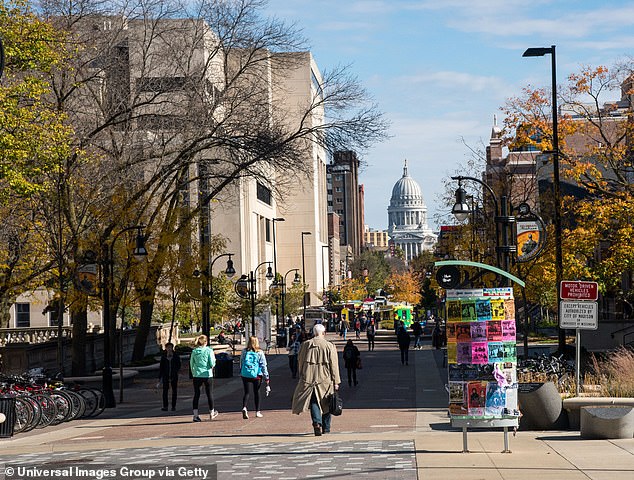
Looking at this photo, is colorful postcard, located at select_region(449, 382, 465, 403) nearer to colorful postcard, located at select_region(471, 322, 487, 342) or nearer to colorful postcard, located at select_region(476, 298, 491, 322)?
colorful postcard, located at select_region(471, 322, 487, 342)

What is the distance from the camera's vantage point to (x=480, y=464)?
14188 mm

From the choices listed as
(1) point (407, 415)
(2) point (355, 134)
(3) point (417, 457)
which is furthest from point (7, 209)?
(3) point (417, 457)

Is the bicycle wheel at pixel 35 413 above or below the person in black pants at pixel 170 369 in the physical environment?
below

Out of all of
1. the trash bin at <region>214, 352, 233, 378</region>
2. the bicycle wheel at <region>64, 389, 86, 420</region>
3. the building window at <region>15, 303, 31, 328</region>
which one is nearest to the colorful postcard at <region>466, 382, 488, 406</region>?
the bicycle wheel at <region>64, 389, 86, 420</region>

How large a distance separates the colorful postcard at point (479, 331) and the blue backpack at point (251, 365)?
28.1ft

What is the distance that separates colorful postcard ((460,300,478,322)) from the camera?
50.9ft

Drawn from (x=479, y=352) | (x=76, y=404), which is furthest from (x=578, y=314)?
(x=76, y=404)

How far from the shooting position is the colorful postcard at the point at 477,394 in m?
15.6

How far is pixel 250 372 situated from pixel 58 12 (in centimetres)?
1765

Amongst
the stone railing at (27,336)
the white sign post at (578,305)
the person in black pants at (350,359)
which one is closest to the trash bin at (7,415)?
the white sign post at (578,305)

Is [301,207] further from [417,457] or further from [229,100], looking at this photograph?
[417,457]

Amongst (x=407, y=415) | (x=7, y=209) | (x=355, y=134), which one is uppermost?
(x=355, y=134)

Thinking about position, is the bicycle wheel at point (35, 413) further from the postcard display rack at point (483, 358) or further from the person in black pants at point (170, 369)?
the postcard display rack at point (483, 358)

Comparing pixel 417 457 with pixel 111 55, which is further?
pixel 111 55
